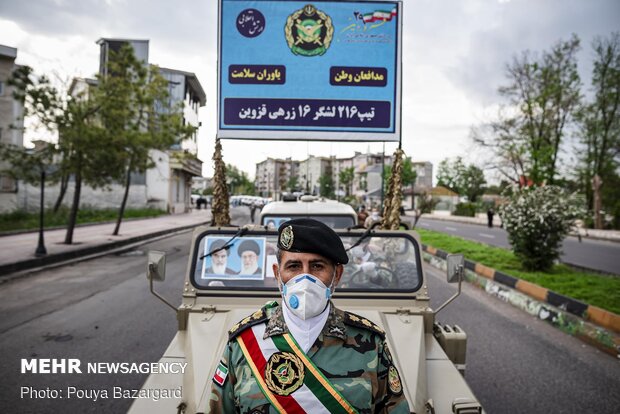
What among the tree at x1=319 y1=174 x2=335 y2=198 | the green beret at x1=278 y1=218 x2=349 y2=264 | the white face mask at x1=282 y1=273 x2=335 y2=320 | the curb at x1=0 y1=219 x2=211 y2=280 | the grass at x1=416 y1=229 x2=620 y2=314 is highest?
the tree at x1=319 y1=174 x2=335 y2=198

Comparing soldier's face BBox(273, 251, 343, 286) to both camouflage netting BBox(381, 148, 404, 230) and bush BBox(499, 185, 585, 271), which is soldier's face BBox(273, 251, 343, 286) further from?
bush BBox(499, 185, 585, 271)

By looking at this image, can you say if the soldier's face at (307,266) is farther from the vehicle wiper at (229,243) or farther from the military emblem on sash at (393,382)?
the vehicle wiper at (229,243)

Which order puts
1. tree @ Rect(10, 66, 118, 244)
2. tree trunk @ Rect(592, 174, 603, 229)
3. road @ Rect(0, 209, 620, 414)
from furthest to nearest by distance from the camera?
tree trunk @ Rect(592, 174, 603, 229) → tree @ Rect(10, 66, 118, 244) → road @ Rect(0, 209, 620, 414)

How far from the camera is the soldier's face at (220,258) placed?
10.2ft

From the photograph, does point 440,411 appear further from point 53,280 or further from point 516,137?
point 516,137

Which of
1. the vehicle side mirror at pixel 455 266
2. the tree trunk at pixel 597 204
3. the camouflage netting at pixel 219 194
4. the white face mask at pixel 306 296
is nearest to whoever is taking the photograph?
the white face mask at pixel 306 296

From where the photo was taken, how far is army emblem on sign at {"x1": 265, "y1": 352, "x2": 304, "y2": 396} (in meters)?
1.59

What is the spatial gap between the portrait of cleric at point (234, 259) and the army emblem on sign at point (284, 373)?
4.74 ft

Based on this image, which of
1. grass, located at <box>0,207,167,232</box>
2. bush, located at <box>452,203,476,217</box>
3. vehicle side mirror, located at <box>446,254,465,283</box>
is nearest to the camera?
vehicle side mirror, located at <box>446,254,465,283</box>

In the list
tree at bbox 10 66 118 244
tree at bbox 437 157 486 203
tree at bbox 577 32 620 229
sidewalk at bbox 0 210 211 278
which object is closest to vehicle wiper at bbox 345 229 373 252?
sidewalk at bbox 0 210 211 278

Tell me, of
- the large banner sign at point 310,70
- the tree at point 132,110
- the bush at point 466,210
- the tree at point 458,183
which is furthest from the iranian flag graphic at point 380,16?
the tree at point 458,183

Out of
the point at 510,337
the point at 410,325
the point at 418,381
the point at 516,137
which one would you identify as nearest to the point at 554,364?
the point at 510,337

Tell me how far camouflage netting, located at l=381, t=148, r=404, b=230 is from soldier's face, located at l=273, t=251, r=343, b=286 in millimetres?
2407

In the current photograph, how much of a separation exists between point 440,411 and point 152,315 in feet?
18.4
